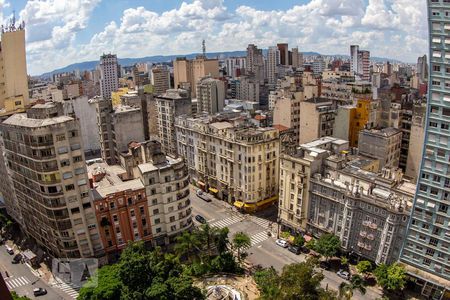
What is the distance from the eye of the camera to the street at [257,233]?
265ft

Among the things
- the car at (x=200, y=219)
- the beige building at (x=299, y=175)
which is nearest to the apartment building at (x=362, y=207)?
the beige building at (x=299, y=175)

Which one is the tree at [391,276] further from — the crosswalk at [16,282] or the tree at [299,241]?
the crosswalk at [16,282]

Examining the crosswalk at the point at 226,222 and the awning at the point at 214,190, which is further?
the awning at the point at 214,190

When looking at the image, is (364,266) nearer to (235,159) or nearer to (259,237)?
(259,237)

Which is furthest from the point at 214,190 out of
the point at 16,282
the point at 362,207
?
the point at 16,282

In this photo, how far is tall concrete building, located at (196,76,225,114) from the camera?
609 feet

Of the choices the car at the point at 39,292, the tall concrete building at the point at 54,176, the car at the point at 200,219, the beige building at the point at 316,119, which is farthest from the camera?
the beige building at the point at 316,119

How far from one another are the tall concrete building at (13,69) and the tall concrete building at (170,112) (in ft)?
170

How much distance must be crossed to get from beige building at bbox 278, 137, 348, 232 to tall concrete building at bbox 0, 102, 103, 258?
45.6 meters

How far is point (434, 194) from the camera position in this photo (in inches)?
2771

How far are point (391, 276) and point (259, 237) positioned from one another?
35.0 meters

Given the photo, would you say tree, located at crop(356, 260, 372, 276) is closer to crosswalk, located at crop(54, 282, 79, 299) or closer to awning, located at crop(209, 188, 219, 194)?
awning, located at crop(209, 188, 219, 194)

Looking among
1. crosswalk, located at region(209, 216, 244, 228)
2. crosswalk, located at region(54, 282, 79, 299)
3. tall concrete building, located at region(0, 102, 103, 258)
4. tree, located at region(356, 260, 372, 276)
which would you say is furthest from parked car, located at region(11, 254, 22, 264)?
tree, located at region(356, 260, 372, 276)

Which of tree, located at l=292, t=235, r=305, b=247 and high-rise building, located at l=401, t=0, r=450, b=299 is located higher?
high-rise building, located at l=401, t=0, r=450, b=299
